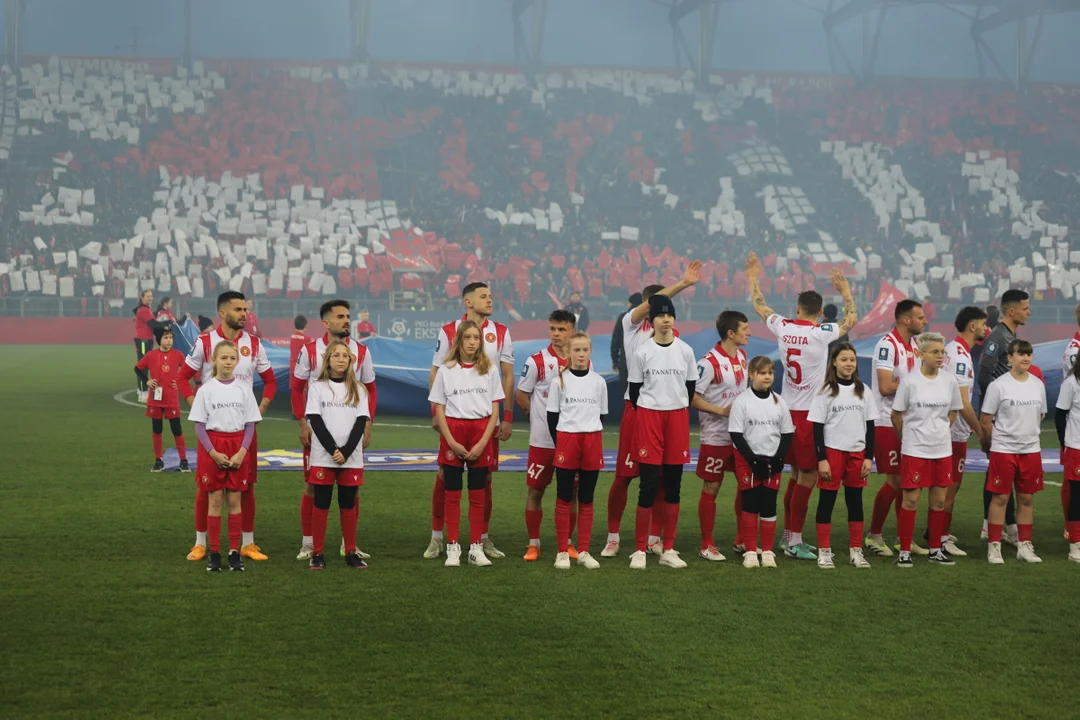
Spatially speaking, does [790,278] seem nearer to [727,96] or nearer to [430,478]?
[727,96]

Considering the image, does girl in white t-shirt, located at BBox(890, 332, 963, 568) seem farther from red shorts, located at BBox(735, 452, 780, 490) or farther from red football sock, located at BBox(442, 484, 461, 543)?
red football sock, located at BBox(442, 484, 461, 543)

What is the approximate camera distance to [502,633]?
6.32 m

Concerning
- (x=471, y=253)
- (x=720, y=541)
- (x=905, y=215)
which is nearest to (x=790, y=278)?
(x=905, y=215)

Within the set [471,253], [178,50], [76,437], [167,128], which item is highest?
[178,50]

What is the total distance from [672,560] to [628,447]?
811mm

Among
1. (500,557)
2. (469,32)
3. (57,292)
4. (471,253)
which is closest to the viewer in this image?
(500,557)

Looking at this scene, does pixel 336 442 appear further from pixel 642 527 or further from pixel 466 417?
pixel 642 527

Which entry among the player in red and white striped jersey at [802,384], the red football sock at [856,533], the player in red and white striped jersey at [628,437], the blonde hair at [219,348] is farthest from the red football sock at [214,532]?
the red football sock at [856,533]

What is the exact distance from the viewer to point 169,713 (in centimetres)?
502

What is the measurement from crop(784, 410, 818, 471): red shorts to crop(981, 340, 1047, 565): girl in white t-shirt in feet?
4.02

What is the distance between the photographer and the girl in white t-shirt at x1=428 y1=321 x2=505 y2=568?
26.1 feet

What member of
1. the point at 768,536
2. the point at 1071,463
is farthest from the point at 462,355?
the point at 1071,463

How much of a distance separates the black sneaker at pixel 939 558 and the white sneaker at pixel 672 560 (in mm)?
1708

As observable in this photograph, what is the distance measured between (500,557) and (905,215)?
35763 millimetres
